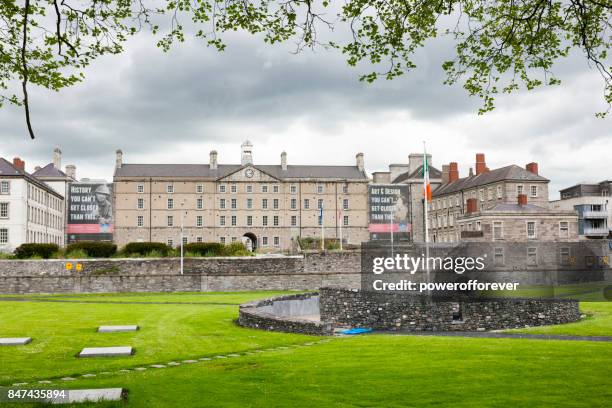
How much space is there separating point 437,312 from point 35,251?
118 ft

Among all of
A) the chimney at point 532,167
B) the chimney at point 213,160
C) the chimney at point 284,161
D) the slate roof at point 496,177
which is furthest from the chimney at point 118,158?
the chimney at point 532,167

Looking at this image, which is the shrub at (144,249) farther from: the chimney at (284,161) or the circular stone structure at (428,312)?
the chimney at (284,161)

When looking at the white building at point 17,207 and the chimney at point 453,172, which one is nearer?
the white building at point 17,207

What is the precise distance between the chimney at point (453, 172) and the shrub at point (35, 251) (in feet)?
183

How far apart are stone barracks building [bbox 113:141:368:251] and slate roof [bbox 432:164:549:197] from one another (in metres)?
12.9

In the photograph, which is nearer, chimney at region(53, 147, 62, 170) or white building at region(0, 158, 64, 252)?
white building at region(0, 158, 64, 252)

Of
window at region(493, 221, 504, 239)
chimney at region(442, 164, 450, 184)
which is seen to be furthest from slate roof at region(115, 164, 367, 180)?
window at region(493, 221, 504, 239)

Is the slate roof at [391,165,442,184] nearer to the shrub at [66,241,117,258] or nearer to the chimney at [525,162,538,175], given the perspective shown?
the chimney at [525,162,538,175]

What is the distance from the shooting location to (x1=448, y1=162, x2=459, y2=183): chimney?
88.1 meters

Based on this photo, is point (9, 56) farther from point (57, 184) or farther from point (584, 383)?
point (57, 184)

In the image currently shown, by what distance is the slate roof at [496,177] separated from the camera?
2879 inches

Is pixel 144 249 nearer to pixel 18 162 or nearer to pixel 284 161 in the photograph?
pixel 18 162

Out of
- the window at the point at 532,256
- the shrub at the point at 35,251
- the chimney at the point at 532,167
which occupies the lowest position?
the window at the point at 532,256

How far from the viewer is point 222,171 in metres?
88.1
